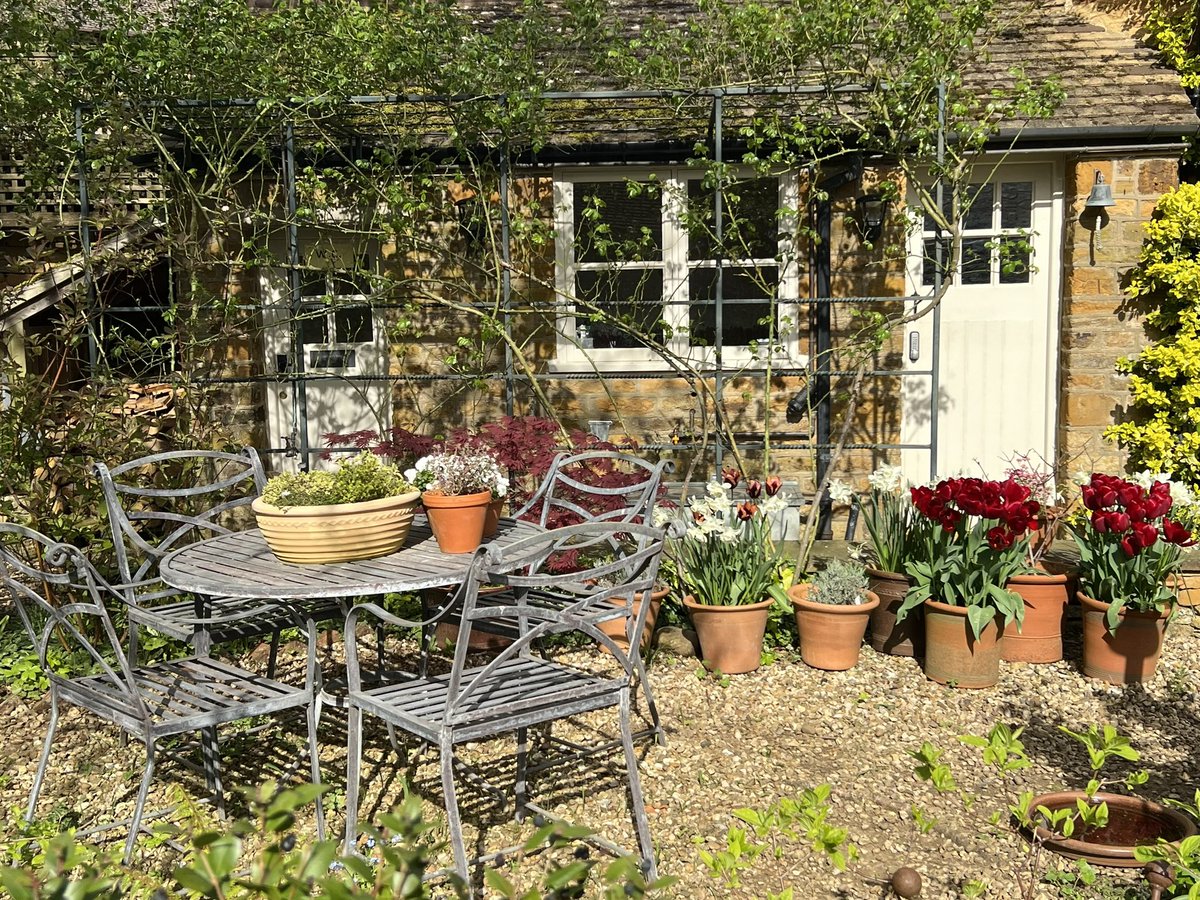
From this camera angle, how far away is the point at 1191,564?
5.75 metres

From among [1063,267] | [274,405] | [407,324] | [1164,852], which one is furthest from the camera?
[274,405]

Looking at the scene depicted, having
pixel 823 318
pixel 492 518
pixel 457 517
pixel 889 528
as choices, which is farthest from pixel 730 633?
pixel 823 318

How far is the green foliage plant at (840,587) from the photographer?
483cm

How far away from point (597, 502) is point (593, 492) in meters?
0.39

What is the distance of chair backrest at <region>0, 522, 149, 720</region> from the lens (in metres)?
3.03

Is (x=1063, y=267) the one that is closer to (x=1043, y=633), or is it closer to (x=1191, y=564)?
(x=1191, y=564)

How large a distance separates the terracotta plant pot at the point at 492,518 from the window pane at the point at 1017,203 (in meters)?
5.25

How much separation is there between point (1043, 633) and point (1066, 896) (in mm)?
2107

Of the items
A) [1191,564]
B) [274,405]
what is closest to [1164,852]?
[1191,564]

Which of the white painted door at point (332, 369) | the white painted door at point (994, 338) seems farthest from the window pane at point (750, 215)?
the white painted door at point (332, 369)

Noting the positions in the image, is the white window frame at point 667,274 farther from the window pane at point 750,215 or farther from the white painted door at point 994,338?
the white painted door at point 994,338

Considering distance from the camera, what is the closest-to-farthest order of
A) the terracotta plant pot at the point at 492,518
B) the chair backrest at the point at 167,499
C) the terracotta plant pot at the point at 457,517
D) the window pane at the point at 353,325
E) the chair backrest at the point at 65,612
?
the chair backrest at the point at 65,612 < the terracotta plant pot at the point at 457,517 < the terracotta plant pot at the point at 492,518 < the chair backrest at the point at 167,499 < the window pane at the point at 353,325

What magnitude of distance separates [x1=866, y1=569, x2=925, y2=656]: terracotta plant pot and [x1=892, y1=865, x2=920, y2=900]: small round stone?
2.06 metres

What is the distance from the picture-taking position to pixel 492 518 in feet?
11.8
